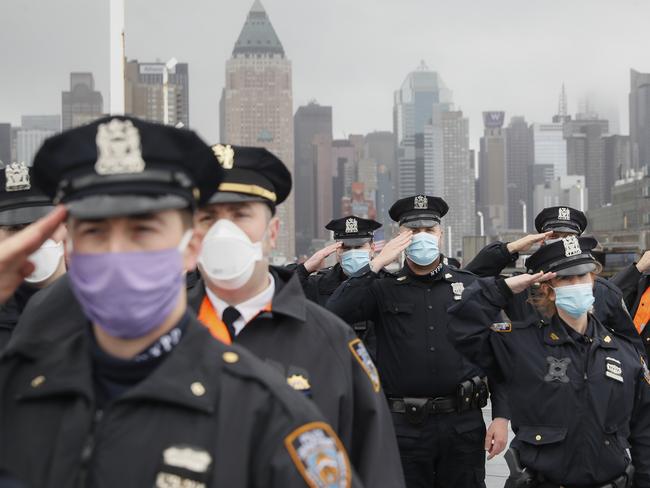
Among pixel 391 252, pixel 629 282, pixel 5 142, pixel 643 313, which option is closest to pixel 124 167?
pixel 391 252

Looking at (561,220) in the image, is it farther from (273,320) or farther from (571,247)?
(273,320)

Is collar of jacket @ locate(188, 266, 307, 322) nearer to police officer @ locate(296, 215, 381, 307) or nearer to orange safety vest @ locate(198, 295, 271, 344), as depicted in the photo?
orange safety vest @ locate(198, 295, 271, 344)

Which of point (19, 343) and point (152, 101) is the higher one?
point (152, 101)

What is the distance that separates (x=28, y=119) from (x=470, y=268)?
340cm

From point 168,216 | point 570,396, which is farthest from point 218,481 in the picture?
point 570,396

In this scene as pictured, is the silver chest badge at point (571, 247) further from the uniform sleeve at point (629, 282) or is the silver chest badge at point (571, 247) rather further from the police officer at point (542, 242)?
the uniform sleeve at point (629, 282)

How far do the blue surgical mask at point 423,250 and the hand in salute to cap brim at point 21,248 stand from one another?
483 cm

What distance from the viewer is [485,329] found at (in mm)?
5648

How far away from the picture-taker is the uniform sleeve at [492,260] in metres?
7.56

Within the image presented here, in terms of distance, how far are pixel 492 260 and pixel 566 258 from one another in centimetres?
208

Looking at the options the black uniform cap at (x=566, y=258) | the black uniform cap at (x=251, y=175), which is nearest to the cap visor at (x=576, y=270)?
the black uniform cap at (x=566, y=258)

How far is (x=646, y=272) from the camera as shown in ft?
26.1

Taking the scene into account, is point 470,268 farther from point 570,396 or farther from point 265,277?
point 265,277

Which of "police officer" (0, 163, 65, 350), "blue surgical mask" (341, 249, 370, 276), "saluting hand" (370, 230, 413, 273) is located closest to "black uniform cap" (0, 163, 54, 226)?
"police officer" (0, 163, 65, 350)
